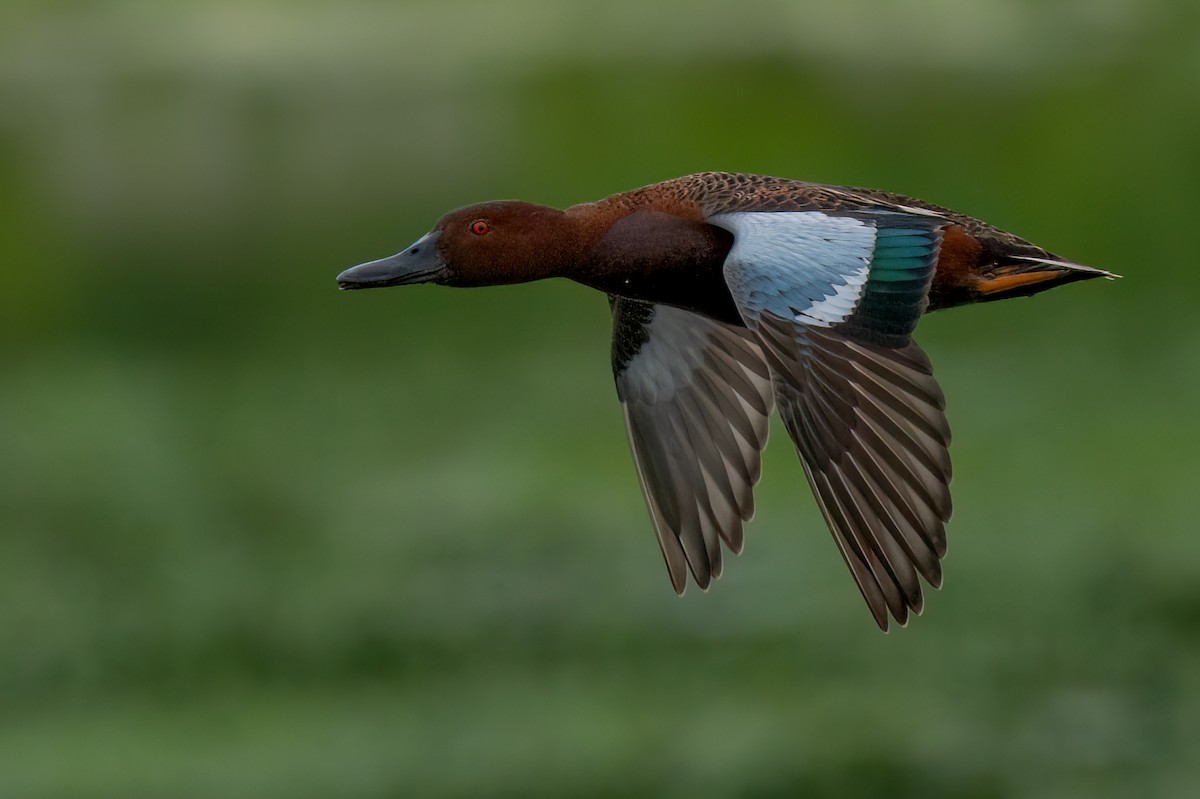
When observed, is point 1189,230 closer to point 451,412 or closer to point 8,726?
point 451,412

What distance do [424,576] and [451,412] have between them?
1.72m

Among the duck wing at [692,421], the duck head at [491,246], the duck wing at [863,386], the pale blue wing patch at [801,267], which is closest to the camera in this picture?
the duck wing at [863,386]

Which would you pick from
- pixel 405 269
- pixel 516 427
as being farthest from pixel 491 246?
pixel 516 427

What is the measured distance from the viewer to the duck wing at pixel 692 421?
6.87m

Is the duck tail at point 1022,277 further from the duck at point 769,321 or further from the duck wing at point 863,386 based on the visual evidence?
the duck wing at point 863,386

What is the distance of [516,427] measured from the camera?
1225 cm

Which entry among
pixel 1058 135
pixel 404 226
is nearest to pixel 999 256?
pixel 404 226

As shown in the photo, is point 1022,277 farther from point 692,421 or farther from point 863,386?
point 692,421

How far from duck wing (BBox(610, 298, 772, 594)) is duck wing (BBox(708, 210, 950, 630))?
0.99m

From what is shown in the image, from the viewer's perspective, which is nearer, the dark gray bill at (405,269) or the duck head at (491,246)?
the dark gray bill at (405,269)

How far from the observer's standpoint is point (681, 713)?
31.6 feet

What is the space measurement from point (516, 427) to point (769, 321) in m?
6.53

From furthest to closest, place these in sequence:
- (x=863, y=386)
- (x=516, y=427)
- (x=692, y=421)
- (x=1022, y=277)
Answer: (x=516, y=427) < (x=692, y=421) < (x=1022, y=277) < (x=863, y=386)

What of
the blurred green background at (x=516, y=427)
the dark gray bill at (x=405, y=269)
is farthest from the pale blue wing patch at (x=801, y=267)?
the blurred green background at (x=516, y=427)
